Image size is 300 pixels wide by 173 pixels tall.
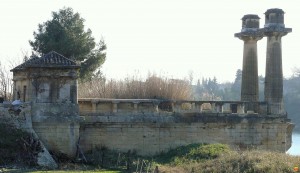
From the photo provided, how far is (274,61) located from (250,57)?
1765 mm

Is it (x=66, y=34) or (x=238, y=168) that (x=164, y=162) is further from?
(x=66, y=34)

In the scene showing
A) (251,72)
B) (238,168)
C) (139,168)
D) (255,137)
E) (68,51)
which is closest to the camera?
(238,168)

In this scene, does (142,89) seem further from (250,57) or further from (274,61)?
(274,61)

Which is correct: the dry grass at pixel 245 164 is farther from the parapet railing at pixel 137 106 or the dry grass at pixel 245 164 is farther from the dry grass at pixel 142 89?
the dry grass at pixel 142 89

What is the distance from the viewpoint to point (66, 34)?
3634 cm

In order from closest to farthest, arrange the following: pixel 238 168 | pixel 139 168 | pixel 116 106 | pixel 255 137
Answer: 1. pixel 238 168
2. pixel 139 168
3. pixel 116 106
4. pixel 255 137

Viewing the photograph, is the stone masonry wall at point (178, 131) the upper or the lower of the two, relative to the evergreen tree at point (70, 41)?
lower

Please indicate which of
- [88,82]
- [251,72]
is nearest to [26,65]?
[251,72]

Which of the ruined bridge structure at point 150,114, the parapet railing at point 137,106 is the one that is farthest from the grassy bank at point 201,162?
the parapet railing at point 137,106

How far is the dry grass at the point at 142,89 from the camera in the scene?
108 feet

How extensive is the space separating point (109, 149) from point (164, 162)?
8.79ft

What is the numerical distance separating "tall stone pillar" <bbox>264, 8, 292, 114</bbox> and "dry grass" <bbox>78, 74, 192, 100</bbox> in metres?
7.35

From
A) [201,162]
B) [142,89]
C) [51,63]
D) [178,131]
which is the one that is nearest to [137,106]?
[178,131]

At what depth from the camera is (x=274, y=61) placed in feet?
88.6
